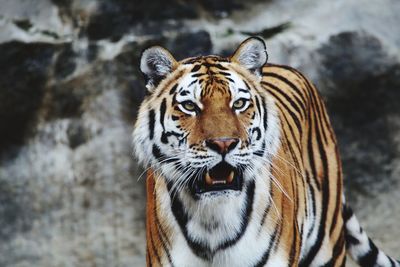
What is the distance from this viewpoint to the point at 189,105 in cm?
323

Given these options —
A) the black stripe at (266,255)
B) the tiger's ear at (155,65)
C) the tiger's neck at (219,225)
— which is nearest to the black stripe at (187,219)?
the tiger's neck at (219,225)

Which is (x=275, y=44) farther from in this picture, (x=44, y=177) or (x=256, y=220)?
(x=256, y=220)

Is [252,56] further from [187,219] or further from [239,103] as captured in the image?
[187,219]

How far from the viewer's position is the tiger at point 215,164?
3152 millimetres

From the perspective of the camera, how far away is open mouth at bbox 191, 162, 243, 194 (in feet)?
10.3

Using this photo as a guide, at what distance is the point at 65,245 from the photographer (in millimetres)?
5695

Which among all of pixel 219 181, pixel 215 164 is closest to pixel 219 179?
pixel 219 181

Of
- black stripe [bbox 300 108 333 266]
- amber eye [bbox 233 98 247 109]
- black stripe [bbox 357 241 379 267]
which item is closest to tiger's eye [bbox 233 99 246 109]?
amber eye [bbox 233 98 247 109]

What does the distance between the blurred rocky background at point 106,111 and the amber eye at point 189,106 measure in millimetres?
2467

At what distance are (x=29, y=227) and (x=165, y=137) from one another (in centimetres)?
267

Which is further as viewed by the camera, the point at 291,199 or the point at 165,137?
the point at 291,199

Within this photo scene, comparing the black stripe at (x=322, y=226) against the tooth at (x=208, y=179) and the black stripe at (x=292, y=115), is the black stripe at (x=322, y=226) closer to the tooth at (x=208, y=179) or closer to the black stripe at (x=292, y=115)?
the black stripe at (x=292, y=115)

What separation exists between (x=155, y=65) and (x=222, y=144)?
1.68 feet

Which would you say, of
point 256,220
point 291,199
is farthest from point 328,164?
point 256,220
